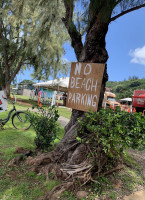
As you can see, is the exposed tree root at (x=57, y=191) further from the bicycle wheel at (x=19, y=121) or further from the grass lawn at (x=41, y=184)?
the bicycle wheel at (x=19, y=121)

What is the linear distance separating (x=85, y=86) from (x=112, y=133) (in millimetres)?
847

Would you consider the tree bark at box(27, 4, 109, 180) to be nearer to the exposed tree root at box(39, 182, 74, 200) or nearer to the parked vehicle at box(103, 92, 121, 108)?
the exposed tree root at box(39, 182, 74, 200)

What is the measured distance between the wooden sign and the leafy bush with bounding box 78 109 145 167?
0.23m

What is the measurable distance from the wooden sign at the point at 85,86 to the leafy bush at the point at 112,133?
0.23 meters

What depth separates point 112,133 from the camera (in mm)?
1970

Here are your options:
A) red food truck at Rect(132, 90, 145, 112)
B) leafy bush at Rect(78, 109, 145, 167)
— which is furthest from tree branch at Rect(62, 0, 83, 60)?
red food truck at Rect(132, 90, 145, 112)

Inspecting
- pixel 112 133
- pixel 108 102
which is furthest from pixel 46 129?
pixel 108 102

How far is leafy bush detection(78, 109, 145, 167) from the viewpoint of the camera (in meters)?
1.95

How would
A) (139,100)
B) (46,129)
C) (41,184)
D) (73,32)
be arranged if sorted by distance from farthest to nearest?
(139,100), (46,129), (73,32), (41,184)

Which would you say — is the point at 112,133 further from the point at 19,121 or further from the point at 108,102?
the point at 108,102

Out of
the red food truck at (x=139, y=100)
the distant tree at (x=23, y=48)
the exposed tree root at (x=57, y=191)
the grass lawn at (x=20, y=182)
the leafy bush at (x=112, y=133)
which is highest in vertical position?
the distant tree at (x=23, y=48)

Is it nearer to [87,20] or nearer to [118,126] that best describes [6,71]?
[87,20]

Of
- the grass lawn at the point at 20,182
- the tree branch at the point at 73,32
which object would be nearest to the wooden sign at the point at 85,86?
the tree branch at the point at 73,32

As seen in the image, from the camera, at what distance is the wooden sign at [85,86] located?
7.72ft
